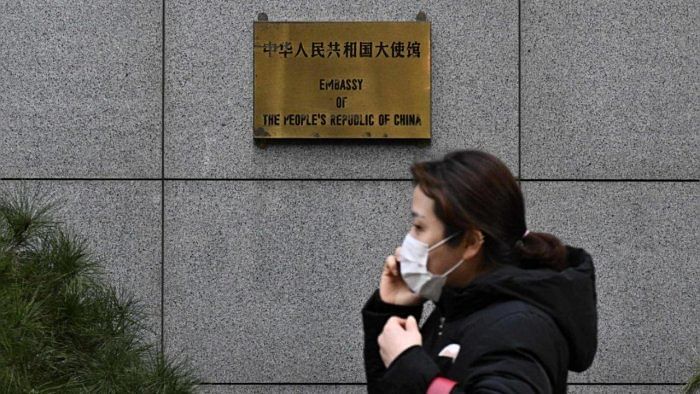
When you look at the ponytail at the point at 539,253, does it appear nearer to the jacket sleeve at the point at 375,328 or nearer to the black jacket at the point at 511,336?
the black jacket at the point at 511,336

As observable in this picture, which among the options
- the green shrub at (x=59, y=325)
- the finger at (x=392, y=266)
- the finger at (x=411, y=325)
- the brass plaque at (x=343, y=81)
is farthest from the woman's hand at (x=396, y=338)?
the brass plaque at (x=343, y=81)

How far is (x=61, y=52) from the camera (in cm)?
558

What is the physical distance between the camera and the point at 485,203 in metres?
2.44

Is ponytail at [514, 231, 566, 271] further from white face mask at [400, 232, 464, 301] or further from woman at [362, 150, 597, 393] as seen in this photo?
white face mask at [400, 232, 464, 301]

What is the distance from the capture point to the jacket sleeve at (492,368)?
2.22 meters

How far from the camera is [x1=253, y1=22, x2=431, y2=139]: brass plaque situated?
17.9ft

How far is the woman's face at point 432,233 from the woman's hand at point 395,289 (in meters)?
0.19

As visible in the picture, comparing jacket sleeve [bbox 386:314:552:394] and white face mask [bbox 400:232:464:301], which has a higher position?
white face mask [bbox 400:232:464:301]

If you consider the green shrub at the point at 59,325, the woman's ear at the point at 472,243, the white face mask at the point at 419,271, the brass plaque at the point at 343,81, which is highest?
the brass plaque at the point at 343,81

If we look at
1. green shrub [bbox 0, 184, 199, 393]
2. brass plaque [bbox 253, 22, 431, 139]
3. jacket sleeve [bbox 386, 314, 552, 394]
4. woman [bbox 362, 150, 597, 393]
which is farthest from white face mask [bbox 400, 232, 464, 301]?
brass plaque [bbox 253, 22, 431, 139]

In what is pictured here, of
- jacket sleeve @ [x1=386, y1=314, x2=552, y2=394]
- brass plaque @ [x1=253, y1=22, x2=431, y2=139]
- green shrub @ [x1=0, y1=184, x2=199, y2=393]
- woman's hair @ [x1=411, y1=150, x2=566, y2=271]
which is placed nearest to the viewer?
jacket sleeve @ [x1=386, y1=314, x2=552, y2=394]

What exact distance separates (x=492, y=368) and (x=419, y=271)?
1.57ft

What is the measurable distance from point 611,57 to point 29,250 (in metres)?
3.29

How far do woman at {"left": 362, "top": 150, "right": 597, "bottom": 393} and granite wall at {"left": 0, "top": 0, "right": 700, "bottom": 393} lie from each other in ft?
9.52
